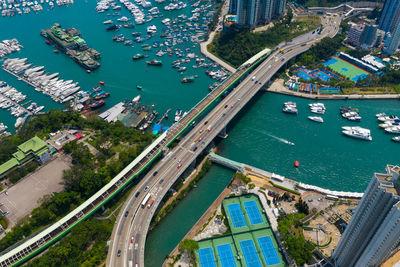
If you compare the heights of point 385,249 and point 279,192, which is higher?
point 385,249

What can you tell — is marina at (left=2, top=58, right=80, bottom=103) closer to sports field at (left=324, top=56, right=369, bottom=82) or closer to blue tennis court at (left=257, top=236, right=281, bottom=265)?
blue tennis court at (left=257, top=236, right=281, bottom=265)

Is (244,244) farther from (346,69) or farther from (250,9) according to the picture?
(250,9)

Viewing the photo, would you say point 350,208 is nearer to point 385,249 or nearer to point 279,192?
point 279,192

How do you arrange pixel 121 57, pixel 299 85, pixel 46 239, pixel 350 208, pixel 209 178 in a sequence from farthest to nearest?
1. pixel 121 57
2. pixel 299 85
3. pixel 209 178
4. pixel 350 208
5. pixel 46 239

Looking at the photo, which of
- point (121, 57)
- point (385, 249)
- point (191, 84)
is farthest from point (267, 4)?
point (385, 249)

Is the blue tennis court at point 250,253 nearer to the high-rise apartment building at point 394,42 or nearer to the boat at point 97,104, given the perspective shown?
the boat at point 97,104

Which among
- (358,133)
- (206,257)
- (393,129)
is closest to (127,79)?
(206,257)
